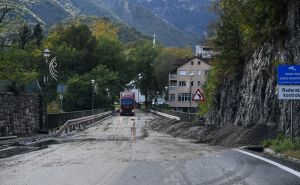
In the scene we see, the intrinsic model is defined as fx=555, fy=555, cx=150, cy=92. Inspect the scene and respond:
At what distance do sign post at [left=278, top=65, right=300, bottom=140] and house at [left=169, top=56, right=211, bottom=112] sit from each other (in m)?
112

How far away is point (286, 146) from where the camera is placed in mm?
18312

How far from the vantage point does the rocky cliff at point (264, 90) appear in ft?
76.8

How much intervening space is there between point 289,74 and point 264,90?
7.04 m

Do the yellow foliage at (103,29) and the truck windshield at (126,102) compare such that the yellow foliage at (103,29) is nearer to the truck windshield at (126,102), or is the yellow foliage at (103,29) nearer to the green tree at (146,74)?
the green tree at (146,74)

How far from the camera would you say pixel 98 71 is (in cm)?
10419

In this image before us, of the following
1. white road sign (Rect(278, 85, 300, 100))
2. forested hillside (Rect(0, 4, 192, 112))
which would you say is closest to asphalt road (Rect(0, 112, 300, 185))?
white road sign (Rect(278, 85, 300, 100))

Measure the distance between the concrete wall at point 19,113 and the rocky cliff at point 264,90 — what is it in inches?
480

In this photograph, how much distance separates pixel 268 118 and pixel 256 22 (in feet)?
25.6

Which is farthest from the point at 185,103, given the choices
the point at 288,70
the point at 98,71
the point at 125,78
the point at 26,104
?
the point at 288,70

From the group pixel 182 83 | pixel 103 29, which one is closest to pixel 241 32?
pixel 182 83

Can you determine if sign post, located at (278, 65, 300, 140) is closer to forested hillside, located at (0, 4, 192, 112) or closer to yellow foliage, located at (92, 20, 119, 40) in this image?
forested hillside, located at (0, 4, 192, 112)

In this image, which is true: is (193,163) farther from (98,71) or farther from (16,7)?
(98,71)

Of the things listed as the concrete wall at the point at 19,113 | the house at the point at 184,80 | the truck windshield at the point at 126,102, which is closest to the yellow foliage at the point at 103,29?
the house at the point at 184,80

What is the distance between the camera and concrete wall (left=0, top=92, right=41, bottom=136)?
3012cm
